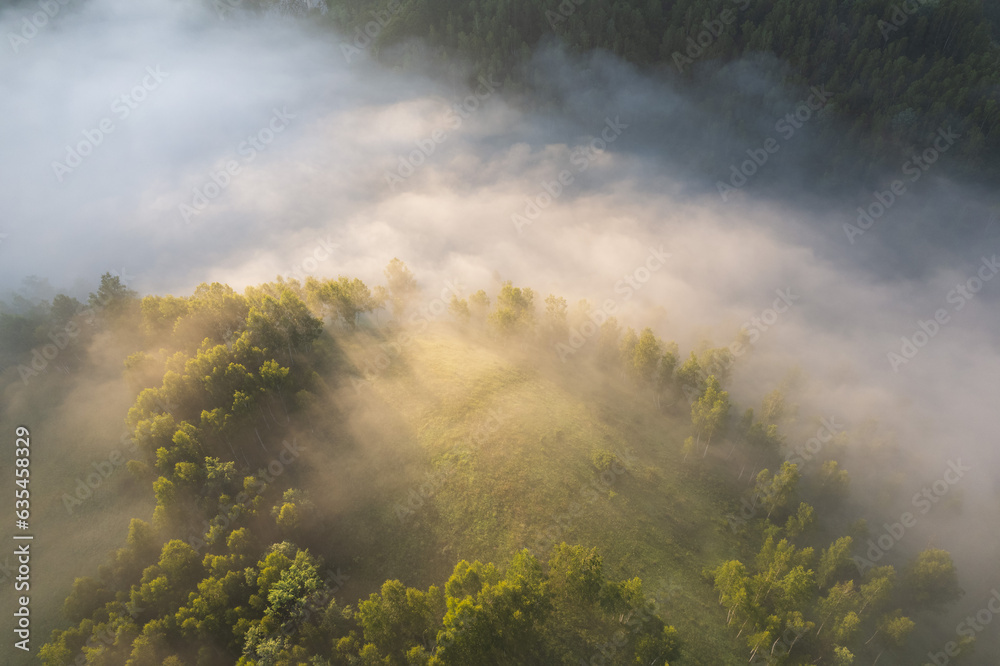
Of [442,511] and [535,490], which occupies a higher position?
[535,490]

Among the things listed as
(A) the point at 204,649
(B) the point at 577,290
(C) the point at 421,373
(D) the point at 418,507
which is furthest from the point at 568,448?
(B) the point at 577,290

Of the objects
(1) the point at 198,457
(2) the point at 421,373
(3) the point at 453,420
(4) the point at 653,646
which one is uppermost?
(2) the point at 421,373

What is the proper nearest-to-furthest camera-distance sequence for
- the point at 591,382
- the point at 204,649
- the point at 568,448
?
the point at 204,649, the point at 568,448, the point at 591,382

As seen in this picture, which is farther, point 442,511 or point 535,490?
point 535,490

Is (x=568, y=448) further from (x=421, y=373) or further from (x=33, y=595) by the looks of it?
(x=33, y=595)

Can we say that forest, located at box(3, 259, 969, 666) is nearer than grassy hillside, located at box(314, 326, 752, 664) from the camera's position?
Yes

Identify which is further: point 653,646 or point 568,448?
point 568,448

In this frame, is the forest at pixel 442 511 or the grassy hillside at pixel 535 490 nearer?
the forest at pixel 442 511

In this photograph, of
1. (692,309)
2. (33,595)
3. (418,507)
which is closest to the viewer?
(33,595)

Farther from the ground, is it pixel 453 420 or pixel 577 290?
pixel 577 290

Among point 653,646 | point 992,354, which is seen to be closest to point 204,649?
point 653,646
